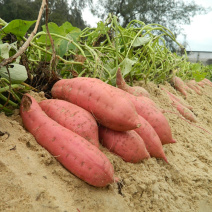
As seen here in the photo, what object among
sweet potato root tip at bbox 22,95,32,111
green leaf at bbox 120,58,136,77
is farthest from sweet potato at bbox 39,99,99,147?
green leaf at bbox 120,58,136,77

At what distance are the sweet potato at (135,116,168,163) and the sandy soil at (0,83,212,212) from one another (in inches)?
1.6

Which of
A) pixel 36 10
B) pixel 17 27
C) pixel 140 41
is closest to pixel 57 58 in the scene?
pixel 17 27

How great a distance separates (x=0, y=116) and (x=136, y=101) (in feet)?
2.21

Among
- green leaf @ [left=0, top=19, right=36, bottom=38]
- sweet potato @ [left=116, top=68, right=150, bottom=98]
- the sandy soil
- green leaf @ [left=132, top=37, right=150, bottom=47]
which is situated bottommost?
the sandy soil

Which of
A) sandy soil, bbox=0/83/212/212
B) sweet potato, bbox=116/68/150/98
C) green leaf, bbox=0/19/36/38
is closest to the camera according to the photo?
sandy soil, bbox=0/83/212/212

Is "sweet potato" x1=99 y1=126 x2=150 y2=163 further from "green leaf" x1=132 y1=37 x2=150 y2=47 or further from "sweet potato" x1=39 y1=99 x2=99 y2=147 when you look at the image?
"green leaf" x1=132 y1=37 x2=150 y2=47

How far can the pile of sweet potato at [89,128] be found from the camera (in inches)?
36.2

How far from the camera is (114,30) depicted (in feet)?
6.41

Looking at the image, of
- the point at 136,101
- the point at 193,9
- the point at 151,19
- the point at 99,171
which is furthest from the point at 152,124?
the point at 193,9

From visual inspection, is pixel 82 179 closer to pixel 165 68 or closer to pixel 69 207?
pixel 69 207

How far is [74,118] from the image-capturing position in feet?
3.48

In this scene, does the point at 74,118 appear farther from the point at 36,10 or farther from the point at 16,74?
the point at 36,10

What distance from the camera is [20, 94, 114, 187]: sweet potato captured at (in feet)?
2.95

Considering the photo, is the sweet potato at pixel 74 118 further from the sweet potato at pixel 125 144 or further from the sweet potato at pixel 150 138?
the sweet potato at pixel 150 138
